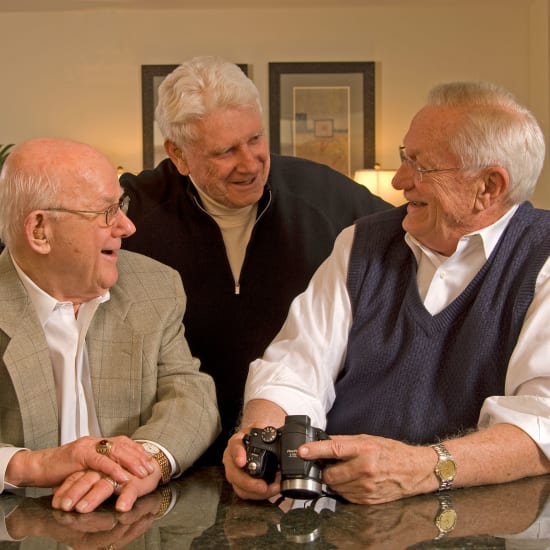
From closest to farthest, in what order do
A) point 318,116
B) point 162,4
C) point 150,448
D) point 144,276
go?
point 150,448
point 144,276
point 162,4
point 318,116

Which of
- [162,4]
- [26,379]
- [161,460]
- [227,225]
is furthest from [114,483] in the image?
[162,4]

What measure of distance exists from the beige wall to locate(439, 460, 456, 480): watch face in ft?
19.7

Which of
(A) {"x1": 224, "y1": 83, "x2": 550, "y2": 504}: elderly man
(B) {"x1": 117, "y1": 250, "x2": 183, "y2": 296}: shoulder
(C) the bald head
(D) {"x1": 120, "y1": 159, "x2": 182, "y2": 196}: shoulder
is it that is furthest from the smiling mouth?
(D) {"x1": 120, "y1": 159, "x2": 182, "y2": 196}: shoulder

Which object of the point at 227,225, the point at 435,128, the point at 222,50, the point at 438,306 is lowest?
the point at 438,306

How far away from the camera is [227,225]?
2.70 meters

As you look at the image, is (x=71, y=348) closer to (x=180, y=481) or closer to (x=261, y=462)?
(x=180, y=481)

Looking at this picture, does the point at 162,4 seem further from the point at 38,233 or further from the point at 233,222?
the point at 38,233

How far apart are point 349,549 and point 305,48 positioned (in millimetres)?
6476

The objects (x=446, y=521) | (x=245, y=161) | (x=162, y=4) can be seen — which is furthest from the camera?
(x=162, y=4)

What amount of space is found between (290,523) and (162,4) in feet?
20.9

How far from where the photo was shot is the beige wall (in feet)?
24.0

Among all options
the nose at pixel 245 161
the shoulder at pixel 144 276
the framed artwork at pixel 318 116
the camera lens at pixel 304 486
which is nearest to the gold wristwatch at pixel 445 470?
the camera lens at pixel 304 486

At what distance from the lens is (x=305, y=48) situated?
7320mm

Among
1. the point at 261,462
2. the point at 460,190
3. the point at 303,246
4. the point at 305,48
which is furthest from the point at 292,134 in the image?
the point at 261,462
